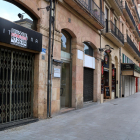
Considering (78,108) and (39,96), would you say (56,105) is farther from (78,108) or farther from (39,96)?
(78,108)

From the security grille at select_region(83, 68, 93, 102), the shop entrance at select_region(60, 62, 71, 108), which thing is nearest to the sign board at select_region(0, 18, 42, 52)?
the shop entrance at select_region(60, 62, 71, 108)

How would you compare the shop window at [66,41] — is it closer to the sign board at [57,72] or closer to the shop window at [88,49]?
the sign board at [57,72]

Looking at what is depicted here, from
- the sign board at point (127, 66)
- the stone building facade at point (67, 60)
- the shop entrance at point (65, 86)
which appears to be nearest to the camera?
the stone building facade at point (67, 60)

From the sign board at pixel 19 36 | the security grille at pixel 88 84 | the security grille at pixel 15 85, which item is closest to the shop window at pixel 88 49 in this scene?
the security grille at pixel 88 84

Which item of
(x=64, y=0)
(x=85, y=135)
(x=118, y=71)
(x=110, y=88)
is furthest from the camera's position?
(x=118, y=71)

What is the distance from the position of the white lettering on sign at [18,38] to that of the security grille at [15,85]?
36 centimetres

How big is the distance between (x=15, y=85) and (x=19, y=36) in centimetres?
162

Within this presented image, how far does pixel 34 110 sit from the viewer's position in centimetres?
699

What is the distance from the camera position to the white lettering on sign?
586 cm

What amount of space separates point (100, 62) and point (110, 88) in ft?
14.2

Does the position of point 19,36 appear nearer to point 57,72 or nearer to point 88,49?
point 57,72

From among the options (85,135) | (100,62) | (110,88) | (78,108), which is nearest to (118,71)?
(110,88)

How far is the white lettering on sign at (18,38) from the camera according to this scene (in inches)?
231

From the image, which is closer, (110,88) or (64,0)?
(64,0)
